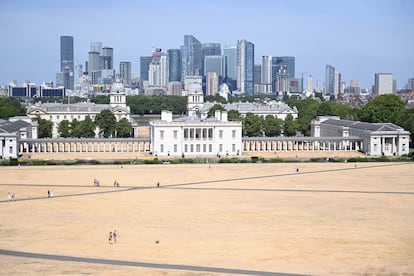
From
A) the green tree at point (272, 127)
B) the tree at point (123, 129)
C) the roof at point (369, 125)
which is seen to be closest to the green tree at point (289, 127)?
the green tree at point (272, 127)

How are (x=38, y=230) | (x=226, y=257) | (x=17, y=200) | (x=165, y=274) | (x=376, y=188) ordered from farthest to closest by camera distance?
(x=376, y=188) < (x=17, y=200) < (x=38, y=230) < (x=226, y=257) < (x=165, y=274)

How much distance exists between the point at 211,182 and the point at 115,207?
1551 cm

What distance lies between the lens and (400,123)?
102 m

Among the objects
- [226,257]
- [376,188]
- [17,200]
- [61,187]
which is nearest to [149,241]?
[226,257]

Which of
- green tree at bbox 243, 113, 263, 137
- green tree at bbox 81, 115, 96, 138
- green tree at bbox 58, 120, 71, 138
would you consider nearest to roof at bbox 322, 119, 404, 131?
green tree at bbox 243, 113, 263, 137

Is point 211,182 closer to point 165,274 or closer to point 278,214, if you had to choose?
point 278,214

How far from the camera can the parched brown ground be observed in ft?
109

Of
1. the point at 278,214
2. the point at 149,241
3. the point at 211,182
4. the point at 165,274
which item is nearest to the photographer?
the point at 165,274

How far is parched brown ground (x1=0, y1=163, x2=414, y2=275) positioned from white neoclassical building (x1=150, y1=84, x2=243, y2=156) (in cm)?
2122

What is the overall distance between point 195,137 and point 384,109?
38.0 m

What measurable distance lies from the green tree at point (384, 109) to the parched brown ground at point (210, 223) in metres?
44.4

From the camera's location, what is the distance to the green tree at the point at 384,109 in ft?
364

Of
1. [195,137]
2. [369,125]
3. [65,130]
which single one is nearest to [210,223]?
[195,137]

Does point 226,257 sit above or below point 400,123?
below
